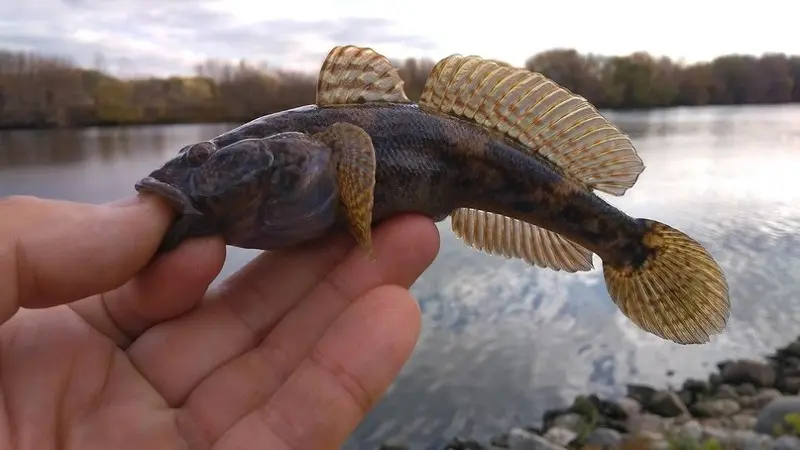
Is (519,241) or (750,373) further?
(750,373)

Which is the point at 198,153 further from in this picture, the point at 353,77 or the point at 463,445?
the point at 463,445

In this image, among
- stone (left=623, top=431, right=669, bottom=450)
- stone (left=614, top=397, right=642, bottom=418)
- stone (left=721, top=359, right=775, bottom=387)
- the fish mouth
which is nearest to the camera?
the fish mouth

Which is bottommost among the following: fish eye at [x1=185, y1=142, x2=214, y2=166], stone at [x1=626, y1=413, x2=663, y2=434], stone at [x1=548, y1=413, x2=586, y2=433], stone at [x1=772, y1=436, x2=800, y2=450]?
stone at [x1=626, y1=413, x2=663, y2=434]

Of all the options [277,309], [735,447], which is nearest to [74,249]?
[277,309]

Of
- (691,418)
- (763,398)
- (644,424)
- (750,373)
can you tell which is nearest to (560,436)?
(644,424)

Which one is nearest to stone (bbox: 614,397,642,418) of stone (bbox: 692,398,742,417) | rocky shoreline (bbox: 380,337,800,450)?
rocky shoreline (bbox: 380,337,800,450)

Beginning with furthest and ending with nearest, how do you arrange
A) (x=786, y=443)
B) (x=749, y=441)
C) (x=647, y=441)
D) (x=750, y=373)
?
1. (x=750, y=373)
2. (x=647, y=441)
3. (x=749, y=441)
4. (x=786, y=443)

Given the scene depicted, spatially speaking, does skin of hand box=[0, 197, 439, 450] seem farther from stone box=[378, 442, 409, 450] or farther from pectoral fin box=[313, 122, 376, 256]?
stone box=[378, 442, 409, 450]

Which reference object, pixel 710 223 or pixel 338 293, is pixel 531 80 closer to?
pixel 338 293
